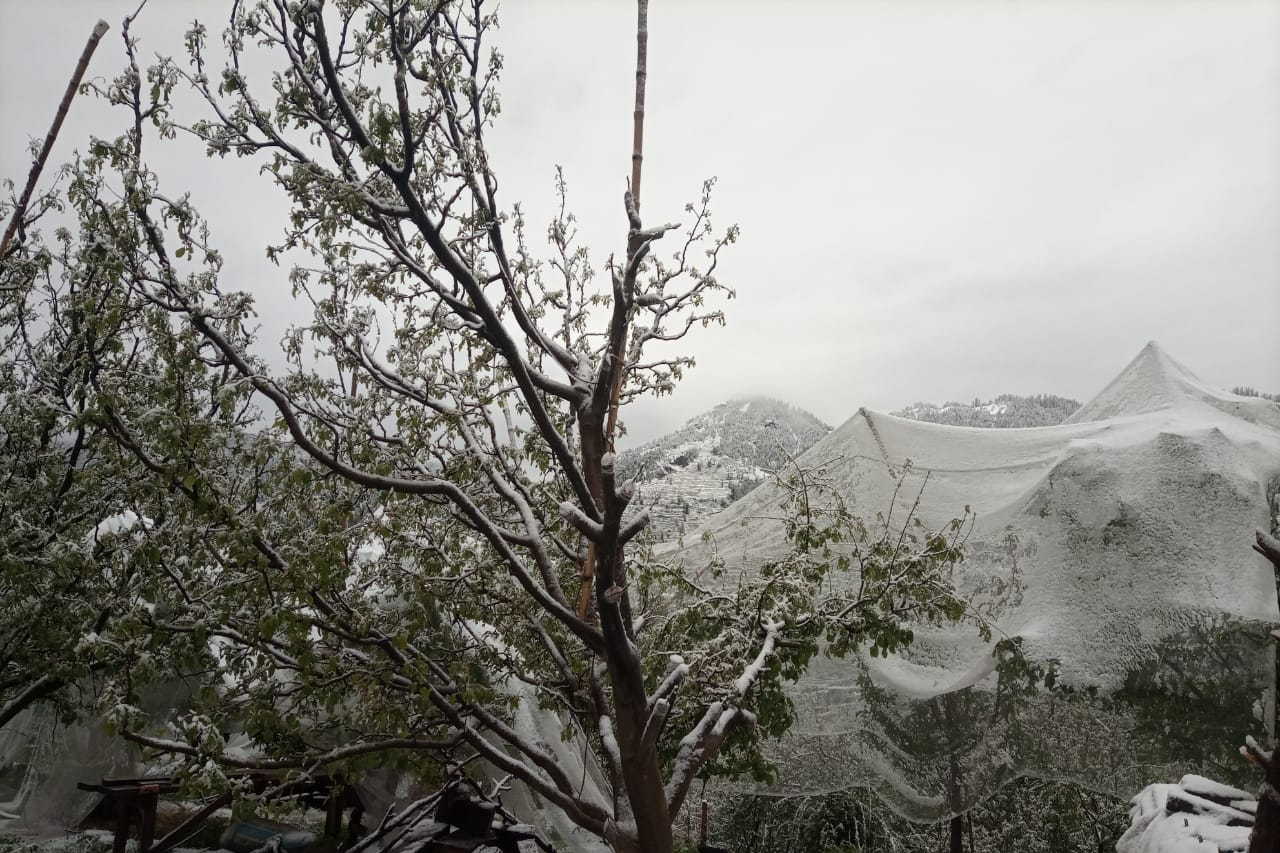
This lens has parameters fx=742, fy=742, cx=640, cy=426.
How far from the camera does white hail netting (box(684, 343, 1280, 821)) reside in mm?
3740

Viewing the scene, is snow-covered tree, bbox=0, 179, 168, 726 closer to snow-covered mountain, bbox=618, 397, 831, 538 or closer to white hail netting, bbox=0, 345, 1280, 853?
white hail netting, bbox=0, 345, 1280, 853

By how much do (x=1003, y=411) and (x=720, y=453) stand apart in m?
4.27

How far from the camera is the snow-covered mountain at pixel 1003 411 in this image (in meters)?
10.6

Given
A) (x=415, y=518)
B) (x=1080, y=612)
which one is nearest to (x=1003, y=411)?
(x=1080, y=612)

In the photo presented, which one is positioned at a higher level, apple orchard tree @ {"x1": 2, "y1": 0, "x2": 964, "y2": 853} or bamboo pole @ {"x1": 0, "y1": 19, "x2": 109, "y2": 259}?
bamboo pole @ {"x1": 0, "y1": 19, "x2": 109, "y2": 259}

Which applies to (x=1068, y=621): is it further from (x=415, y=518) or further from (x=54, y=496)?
(x=54, y=496)

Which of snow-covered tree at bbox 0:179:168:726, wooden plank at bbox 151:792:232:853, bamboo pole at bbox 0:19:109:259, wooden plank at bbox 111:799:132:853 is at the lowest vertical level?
wooden plank at bbox 111:799:132:853

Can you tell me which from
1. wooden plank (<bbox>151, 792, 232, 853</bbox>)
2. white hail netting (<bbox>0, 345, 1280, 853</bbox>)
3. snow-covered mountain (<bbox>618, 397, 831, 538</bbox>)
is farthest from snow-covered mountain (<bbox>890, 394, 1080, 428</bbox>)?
wooden plank (<bbox>151, 792, 232, 853</bbox>)

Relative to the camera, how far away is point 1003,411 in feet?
36.5

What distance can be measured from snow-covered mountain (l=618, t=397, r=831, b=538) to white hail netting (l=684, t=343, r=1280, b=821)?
11.9ft

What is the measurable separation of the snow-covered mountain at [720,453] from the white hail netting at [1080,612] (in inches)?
143

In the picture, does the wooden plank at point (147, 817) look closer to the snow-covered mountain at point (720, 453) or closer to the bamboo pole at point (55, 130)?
the bamboo pole at point (55, 130)

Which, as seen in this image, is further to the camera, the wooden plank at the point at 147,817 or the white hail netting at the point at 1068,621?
the wooden plank at the point at 147,817

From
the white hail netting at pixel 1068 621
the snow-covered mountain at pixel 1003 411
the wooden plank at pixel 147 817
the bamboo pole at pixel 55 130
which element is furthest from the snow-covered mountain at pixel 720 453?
the bamboo pole at pixel 55 130
